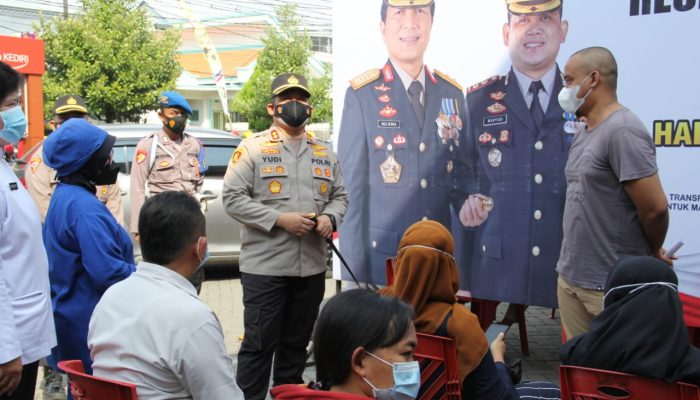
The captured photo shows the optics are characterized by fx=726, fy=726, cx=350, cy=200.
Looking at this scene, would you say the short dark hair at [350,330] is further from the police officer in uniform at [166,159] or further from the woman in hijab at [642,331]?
the police officer in uniform at [166,159]

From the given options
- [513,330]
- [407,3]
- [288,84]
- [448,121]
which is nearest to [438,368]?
[288,84]

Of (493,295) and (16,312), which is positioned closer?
(16,312)

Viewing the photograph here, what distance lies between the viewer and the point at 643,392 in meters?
2.55

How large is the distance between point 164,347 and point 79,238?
1.26 m

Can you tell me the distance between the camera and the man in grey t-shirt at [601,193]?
11.2 feet

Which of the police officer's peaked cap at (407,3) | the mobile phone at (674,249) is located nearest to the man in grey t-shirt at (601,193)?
the mobile phone at (674,249)

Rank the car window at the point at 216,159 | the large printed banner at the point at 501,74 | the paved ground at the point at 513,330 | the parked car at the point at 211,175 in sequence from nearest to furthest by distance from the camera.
Result: the large printed banner at the point at 501,74 → the paved ground at the point at 513,330 → the parked car at the point at 211,175 → the car window at the point at 216,159

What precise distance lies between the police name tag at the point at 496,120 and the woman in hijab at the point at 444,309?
6.75 feet

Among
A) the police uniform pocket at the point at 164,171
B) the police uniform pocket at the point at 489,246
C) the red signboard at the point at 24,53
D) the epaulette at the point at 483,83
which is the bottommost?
the police uniform pocket at the point at 489,246

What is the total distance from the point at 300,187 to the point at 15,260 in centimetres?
200

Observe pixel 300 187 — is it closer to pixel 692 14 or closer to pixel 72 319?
pixel 72 319

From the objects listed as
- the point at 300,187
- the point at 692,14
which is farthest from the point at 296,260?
the point at 692,14

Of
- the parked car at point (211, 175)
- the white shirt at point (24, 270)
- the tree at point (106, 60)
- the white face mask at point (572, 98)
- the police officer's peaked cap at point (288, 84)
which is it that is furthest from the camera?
the tree at point (106, 60)

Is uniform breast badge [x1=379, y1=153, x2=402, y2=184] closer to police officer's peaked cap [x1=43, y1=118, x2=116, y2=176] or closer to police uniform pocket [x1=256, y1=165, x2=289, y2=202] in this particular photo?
police uniform pocket [x1=256, y1=165, x2=289, y2=202]
